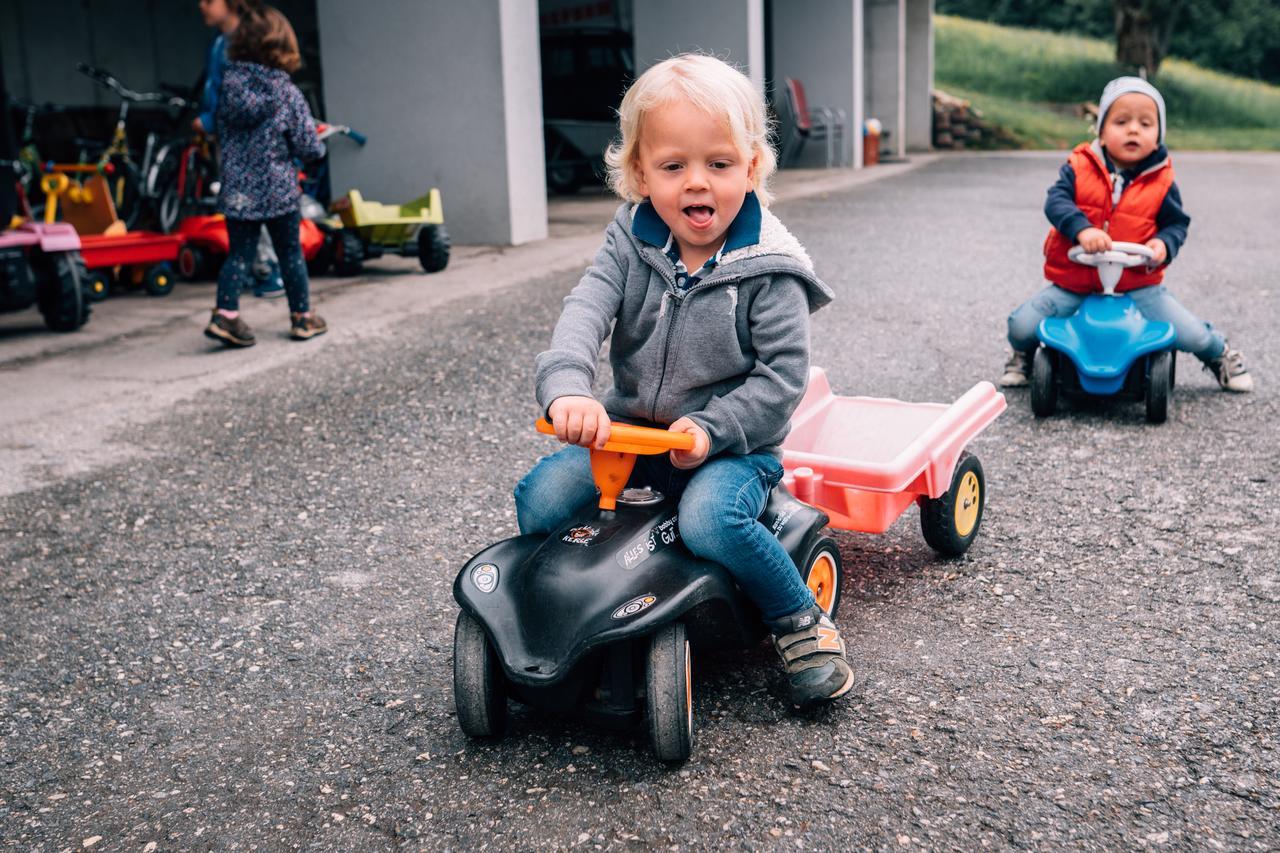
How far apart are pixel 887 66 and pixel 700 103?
20523 millimetres

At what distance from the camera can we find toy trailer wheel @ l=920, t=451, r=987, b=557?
10.3 feet

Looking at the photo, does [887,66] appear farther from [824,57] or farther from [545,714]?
[545,714]

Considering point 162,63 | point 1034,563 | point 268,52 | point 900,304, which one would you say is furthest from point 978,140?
point 1034,563

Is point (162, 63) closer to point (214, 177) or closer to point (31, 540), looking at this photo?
point (214, 177)

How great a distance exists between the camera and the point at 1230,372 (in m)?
4.78

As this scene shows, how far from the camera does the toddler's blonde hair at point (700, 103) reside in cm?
237

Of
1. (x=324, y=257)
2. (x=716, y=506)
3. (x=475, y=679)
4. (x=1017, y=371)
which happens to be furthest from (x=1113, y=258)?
(x=324, y=257)

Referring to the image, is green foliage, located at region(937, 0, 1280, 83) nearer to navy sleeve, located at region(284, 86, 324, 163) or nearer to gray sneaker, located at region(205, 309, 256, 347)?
navy sleeve, located at region(284, 86, 324, 163)

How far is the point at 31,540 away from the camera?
11.7 ft

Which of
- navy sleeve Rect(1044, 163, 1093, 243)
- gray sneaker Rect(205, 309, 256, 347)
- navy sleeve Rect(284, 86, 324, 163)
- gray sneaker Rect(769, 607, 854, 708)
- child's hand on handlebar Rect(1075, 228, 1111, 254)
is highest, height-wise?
navy sleeve Rect(284, 86, 324, 163)

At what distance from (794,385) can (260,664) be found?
52.8 inches

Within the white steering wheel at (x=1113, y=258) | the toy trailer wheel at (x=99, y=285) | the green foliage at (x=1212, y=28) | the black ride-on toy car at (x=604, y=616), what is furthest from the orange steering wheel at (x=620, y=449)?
the green foliage at (x=1212, y=28)

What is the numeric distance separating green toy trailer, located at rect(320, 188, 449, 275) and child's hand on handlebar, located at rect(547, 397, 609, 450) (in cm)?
582

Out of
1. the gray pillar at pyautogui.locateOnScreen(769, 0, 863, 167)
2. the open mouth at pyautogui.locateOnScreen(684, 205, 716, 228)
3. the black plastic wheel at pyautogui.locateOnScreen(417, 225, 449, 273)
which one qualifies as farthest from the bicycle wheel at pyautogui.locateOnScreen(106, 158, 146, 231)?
the gray pillar at pyautogui.locateOnScreen(769, 0, 863, 167)
